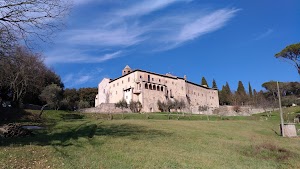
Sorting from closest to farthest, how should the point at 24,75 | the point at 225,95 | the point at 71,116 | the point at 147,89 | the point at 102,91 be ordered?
the point at 24,75 < the point at 71,116 < the point at 147,89 < the point at 102,91 < the point at 225,95

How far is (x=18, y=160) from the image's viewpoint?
1018cm

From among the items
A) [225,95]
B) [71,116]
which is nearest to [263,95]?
[225,95]

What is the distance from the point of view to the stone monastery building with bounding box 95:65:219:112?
8144 centimetres

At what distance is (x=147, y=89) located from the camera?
8212cm

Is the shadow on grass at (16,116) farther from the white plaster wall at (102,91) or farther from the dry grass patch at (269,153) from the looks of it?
the white plaster wall at (102,91)

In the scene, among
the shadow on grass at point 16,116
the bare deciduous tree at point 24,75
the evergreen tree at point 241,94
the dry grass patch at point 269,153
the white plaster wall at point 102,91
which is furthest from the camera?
the evergreen tree at point 241,94

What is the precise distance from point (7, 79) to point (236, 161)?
1212 inches

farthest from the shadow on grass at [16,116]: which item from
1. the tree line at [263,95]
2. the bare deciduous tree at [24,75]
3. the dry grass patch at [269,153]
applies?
the tree line at [263,95]

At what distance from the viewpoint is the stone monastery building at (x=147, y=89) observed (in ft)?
267

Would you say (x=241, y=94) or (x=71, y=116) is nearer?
(x=71, y=116)

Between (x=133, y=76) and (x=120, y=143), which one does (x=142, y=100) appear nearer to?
(x=133, y=76)

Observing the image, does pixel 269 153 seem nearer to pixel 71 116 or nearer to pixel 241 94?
pixel 71 116

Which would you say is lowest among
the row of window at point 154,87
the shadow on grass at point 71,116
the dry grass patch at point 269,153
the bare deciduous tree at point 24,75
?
the dry grass patch at point 269,153

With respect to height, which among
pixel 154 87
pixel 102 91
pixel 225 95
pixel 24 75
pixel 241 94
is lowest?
pixel 24 75
